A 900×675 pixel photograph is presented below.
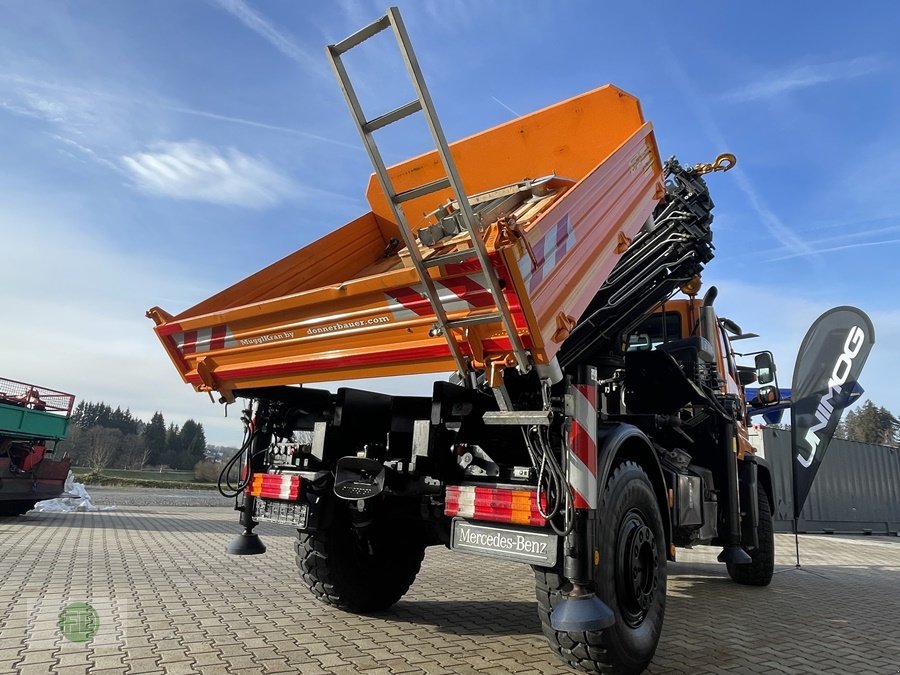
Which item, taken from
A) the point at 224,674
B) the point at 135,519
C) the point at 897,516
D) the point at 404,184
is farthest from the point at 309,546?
the point at 897,516

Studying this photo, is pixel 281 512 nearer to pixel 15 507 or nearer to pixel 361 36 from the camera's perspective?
pixel 361 36

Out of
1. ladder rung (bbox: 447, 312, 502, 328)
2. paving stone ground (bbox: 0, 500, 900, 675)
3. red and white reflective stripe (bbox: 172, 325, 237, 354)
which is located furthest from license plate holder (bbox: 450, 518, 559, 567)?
red and white reflective stripe (bbox: 172, 325, 237, 354)

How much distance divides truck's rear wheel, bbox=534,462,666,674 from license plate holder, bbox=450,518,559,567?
149 mm

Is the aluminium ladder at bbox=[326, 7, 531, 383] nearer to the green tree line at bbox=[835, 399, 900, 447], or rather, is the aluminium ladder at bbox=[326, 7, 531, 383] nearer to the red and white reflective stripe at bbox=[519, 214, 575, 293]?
the red and white reflective stripe at bbox=[519, 214, 575, 293]

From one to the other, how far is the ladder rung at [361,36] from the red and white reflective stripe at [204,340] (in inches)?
83.8

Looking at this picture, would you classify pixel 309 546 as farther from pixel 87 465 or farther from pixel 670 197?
pixel 87 465

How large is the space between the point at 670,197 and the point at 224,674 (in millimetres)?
4302

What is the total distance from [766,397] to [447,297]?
19.4 ft

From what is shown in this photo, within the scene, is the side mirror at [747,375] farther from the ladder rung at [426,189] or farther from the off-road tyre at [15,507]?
the off-road tyre at [15,507]

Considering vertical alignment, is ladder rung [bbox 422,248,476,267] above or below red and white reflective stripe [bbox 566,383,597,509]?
above

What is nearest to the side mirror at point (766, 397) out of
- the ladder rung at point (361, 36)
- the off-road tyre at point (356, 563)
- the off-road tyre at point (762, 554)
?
the off-road tyre at point (762, 554)

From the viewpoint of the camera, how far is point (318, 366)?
3.77 metres

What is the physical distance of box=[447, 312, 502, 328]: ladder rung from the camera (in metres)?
2.80

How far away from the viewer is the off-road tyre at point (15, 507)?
454 inches
